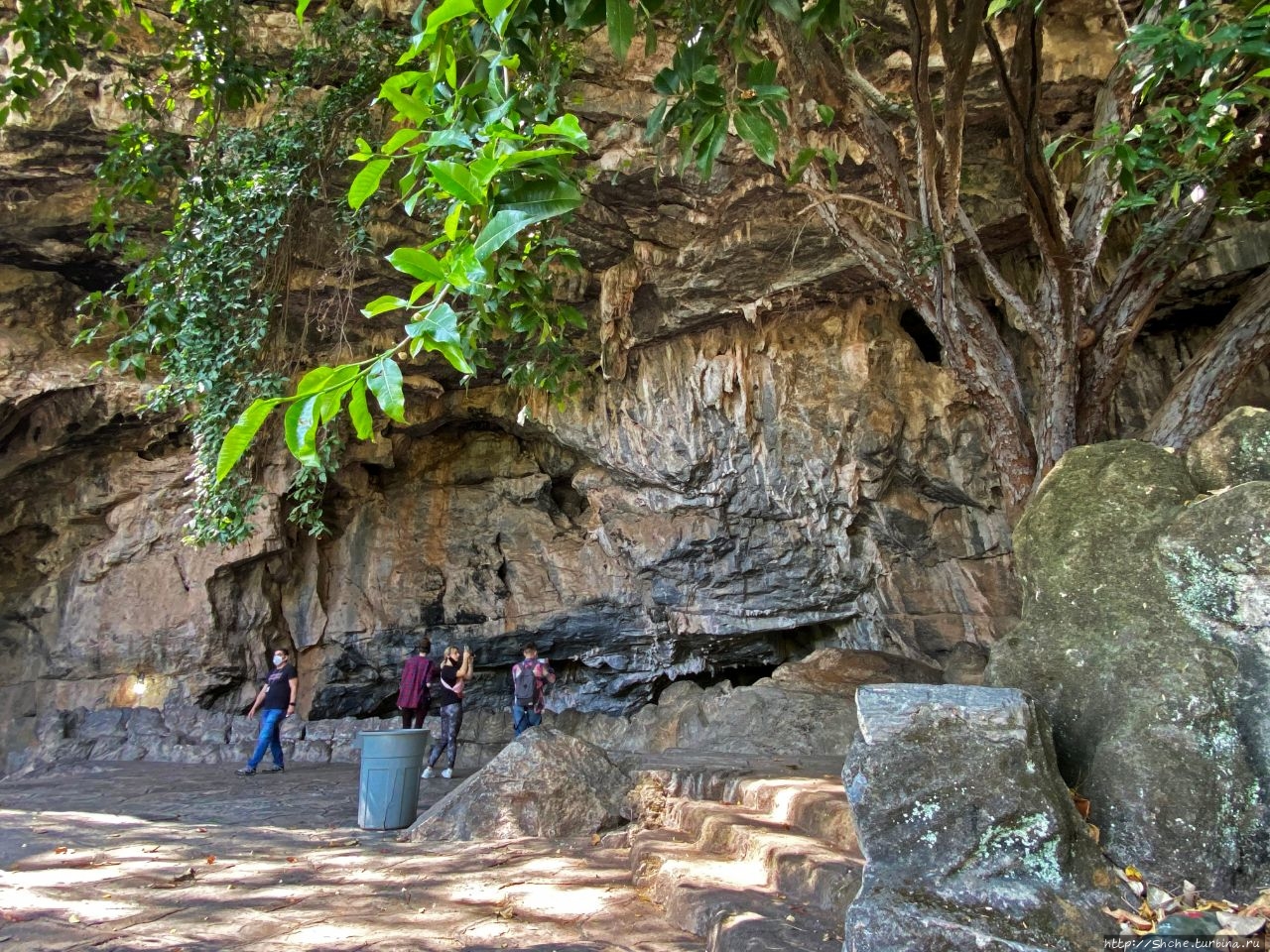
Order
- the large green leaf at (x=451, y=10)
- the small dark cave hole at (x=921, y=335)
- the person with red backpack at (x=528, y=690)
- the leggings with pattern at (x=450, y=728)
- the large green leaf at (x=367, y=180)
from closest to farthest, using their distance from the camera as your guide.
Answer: the large green leaf at (x=451, y=10)
the large green leaf at (x=367, y=180)
the leggings with pattern at (x=450, y=728)
the person with red backpack at (x=528, y=690)
the small dark cave hole at (x=921, y=335)

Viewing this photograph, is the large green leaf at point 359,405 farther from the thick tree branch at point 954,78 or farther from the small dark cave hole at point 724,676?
the small dark cave hole at point 724,676

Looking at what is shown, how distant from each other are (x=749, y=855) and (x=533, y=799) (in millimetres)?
1489

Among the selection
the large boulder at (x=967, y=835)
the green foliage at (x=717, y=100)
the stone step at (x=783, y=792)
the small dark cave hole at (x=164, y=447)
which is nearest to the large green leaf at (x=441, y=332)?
the green foliage at (x=717, y=100)

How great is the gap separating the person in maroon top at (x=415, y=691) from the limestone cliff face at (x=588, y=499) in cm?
334

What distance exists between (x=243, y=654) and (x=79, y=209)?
18.1 ft

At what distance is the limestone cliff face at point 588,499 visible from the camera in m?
8.06

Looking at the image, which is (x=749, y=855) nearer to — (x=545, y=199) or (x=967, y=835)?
(x=967, y=835)

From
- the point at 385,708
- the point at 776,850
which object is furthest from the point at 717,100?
the point at 385,708

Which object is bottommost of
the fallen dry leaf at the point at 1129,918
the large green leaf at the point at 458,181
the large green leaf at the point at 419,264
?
the fallen dry leaf at the point at 1129,918

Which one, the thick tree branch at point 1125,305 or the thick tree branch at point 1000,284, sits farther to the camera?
the thick tree branch at point 1000,284

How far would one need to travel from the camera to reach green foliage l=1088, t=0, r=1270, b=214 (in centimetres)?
288

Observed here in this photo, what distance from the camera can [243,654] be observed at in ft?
34.5

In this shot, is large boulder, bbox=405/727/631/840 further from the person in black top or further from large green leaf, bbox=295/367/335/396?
large green leaf, bbox=295/367/335/396

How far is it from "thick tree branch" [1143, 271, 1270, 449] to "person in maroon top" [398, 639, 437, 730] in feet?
19.8
